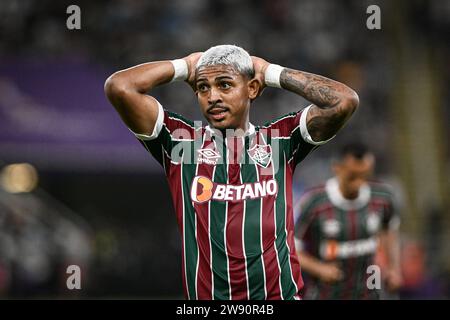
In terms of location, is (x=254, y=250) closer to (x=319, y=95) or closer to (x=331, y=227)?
(x=319, y=95)

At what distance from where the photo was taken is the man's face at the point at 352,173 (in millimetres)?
7207

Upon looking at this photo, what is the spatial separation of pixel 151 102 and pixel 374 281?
3.06m

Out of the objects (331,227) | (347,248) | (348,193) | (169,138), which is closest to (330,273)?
(347,248)

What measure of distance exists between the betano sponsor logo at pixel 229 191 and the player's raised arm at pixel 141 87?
0.40m

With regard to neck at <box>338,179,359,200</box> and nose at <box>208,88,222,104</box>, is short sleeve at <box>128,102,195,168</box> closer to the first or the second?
nose at <box>208,88,222,104</box>

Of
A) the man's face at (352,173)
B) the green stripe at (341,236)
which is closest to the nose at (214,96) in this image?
the green stripe at (341,236)

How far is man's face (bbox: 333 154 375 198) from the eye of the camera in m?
7.21

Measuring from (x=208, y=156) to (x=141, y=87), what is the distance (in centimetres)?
50

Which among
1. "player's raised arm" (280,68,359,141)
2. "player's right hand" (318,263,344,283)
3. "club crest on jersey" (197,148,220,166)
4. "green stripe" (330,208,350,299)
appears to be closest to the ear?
"player's raised arm" (280,68,359,141)

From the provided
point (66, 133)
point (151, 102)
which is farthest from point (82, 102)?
point (151, 102)

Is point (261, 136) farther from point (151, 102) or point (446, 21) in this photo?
point (446, 21)

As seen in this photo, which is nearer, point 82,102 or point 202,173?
point 202,173

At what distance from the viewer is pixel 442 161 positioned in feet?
51.2

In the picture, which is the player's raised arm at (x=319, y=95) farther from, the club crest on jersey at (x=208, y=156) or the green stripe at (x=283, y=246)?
the club crest on jersey at (x=208, y=156)
